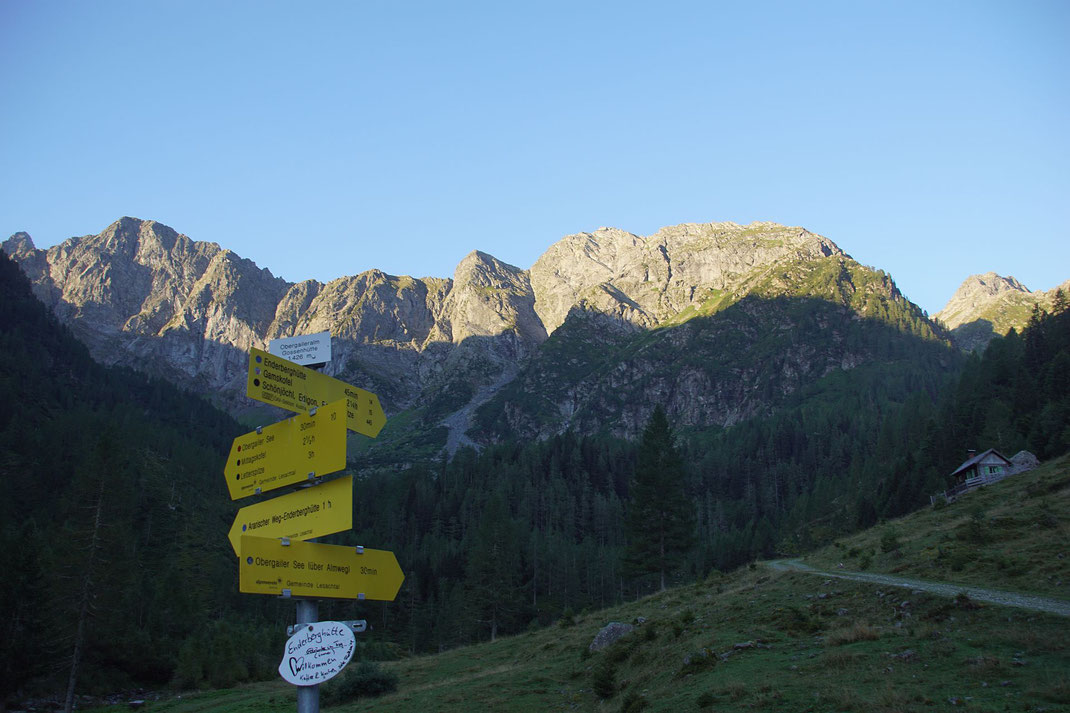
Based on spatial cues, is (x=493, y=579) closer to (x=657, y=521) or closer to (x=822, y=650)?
(x=657, y=521)

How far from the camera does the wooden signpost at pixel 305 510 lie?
28.2 feet

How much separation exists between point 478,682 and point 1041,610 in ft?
75.0

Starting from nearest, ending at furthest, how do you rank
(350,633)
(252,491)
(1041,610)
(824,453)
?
(350,633)
(252,491)
(1041,610)
(824,453)

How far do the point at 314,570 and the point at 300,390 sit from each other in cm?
280

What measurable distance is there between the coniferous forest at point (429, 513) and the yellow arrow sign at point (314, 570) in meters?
47.6

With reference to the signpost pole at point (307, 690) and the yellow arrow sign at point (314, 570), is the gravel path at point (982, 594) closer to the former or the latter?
the yellow arrow sign at point (314, 570)

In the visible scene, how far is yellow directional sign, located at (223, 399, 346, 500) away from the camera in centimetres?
949

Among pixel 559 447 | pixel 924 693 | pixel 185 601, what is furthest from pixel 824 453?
pixel 924 693

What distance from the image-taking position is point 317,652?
865 centimetres

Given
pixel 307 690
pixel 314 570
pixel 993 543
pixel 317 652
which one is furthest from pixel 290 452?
pixel 993 543

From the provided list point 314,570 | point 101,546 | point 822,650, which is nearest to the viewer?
point 314,570

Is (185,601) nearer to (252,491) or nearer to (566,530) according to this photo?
(252,491)

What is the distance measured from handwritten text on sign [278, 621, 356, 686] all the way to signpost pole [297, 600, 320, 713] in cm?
13

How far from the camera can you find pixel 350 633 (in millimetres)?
8828
